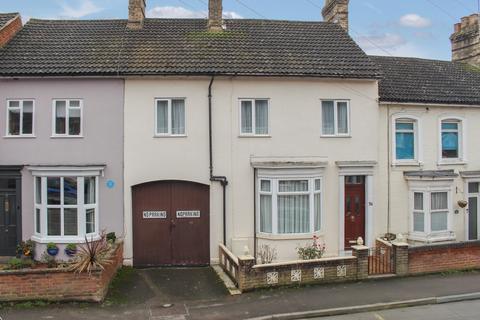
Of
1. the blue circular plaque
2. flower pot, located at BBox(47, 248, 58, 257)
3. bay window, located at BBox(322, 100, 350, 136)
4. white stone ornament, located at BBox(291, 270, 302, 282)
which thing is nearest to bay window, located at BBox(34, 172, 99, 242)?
flower pot, located at BBox(47, 248, 58, 257)

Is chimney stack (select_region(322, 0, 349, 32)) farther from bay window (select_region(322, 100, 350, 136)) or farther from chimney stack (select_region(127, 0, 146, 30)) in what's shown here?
chimney stack (select_region(127, 0, 146, 30))

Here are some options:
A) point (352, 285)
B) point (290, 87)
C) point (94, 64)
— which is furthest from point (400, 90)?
point (94, 64)

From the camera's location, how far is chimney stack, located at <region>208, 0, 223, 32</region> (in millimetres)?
17234

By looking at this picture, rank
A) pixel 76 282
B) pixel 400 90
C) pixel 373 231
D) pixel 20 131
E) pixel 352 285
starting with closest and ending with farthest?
pixel 76 282
pixel 352 285
pixel 20 131
pixel 373 231
pixel 400 90

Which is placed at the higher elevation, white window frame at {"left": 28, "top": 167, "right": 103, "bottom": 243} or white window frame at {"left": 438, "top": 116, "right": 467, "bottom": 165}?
white window frame at {"left": 438, "top": 116, "right": 467, "bottom": 165}

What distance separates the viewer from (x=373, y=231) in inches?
620

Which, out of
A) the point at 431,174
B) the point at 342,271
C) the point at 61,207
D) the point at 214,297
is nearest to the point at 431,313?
the point at 342,271

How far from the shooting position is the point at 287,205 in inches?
577

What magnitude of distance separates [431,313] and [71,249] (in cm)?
979

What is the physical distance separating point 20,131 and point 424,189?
13459 mm

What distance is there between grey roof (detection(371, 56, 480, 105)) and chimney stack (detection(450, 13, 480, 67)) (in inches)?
64.5

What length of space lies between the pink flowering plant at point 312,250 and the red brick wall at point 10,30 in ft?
39.1

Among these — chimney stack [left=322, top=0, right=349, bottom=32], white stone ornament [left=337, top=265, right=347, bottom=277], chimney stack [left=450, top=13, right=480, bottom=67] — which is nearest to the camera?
white stone ornament [left=337, top=265, right=347, bottom=277]

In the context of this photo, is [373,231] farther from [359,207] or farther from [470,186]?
[470,186]
